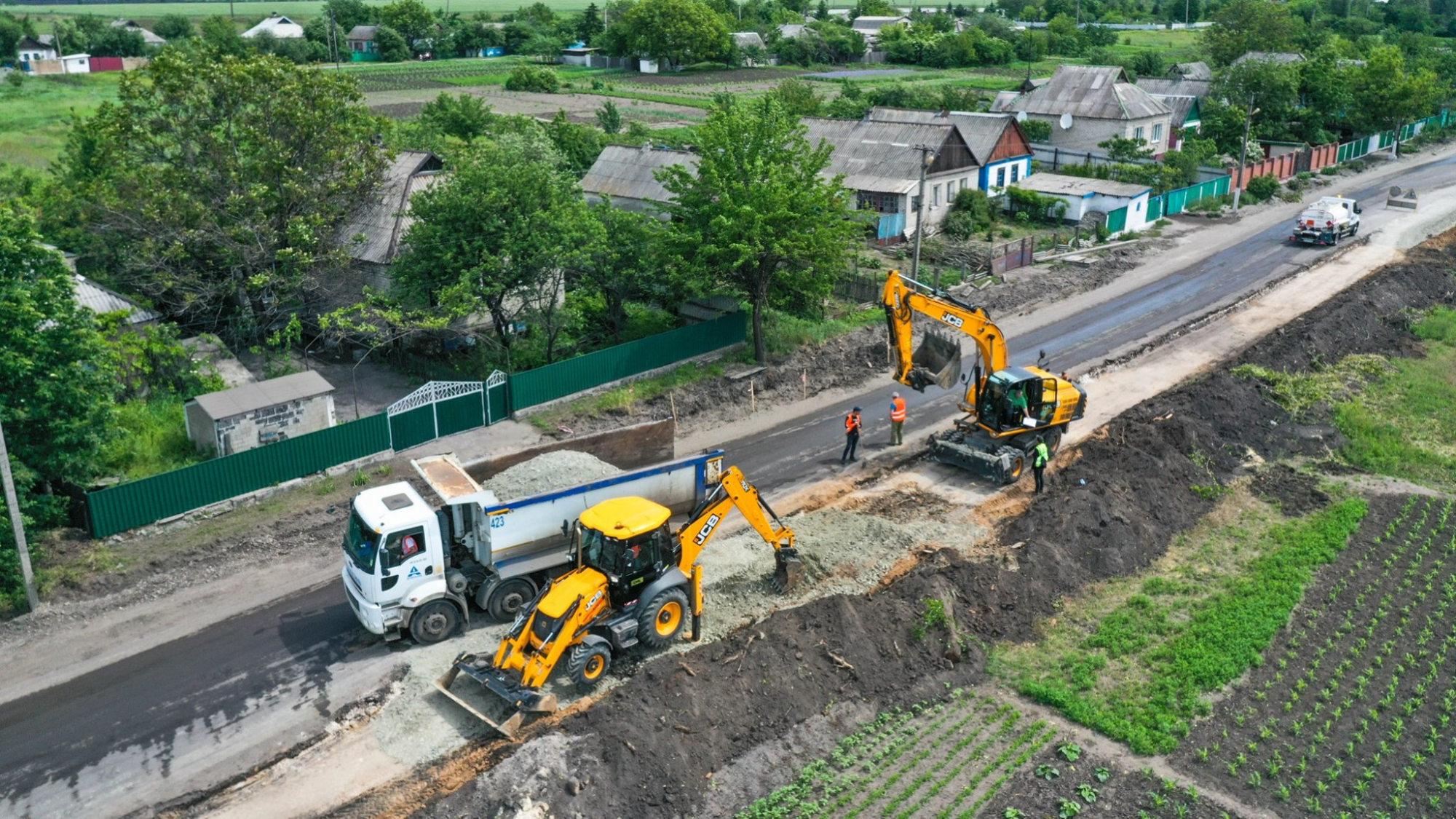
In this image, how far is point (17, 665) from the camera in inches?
798

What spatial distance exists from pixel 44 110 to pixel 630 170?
2508 inches

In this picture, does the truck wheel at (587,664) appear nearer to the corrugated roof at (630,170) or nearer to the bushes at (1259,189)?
the corrugated roof at (630,170)

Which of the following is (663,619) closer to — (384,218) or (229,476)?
→ (229,476)

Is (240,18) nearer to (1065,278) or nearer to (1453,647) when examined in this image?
(1065,278)

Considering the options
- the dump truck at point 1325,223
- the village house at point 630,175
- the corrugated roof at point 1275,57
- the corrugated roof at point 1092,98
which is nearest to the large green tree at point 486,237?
the village house at point 630,175

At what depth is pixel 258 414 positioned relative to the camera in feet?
92.1

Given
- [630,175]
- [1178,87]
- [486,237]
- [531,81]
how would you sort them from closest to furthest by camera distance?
[486,237], [630,175], [1178,87], [531,81]

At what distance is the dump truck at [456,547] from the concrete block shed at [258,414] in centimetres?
835

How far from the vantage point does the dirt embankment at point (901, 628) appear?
1647 centimetres

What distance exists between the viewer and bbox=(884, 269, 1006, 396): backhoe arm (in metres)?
26.9

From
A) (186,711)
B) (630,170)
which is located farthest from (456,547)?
(630,170)

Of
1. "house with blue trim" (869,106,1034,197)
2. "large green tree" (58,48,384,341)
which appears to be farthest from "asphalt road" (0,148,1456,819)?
"house with blue trim" (869,106,1034,197)

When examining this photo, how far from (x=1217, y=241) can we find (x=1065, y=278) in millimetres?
12268

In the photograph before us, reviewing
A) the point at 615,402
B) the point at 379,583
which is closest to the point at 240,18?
the point at 615,402
